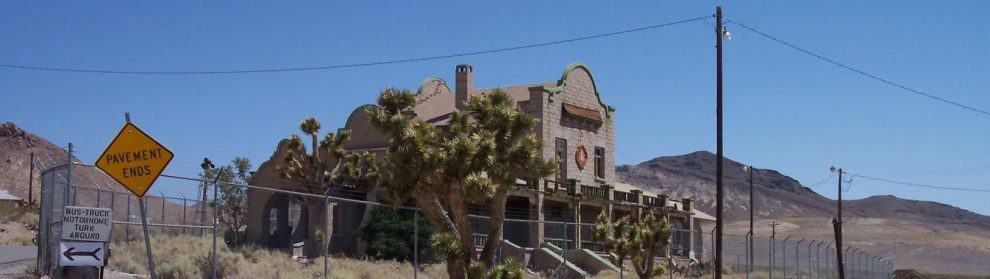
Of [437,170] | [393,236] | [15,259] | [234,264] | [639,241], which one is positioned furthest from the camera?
[393,236]

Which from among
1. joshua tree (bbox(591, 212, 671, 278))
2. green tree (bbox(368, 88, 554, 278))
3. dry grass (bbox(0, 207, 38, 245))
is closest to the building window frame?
joshua tree (bbox(591, 212, 671, 278))

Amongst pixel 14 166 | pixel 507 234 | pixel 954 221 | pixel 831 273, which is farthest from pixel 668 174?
pixel 507 234

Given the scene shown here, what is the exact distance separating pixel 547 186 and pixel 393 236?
8162 millimetres

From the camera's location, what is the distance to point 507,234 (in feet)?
128

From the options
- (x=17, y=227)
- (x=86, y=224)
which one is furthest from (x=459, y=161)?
(x=17, y=227)

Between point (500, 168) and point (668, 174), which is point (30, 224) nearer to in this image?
point (500, 168)

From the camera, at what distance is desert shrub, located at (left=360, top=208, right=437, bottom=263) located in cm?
3322

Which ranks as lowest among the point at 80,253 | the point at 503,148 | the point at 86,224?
the point at 80,253

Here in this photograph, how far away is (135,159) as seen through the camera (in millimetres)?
14148

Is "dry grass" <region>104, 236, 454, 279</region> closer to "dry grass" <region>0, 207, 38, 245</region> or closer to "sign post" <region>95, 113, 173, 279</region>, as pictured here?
"dry grass" <region>0, 207, 38, 245</region>

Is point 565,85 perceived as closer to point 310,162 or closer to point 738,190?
point 310,162

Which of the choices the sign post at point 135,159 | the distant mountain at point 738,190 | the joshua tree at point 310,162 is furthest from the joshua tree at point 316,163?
the distant mountain at point 738,190

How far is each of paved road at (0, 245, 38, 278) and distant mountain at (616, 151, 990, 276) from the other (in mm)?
74490

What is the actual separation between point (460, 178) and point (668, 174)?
175772 millimetres
